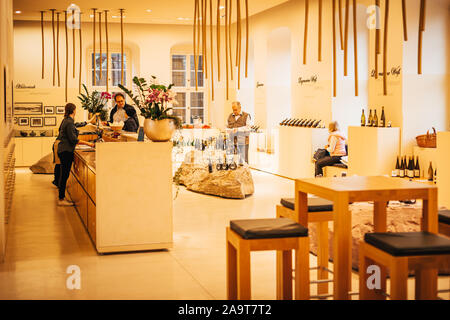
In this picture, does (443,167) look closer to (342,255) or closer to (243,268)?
(342,255)

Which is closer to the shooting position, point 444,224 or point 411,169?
point 444,224

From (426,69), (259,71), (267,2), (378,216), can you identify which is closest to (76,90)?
(259,71)

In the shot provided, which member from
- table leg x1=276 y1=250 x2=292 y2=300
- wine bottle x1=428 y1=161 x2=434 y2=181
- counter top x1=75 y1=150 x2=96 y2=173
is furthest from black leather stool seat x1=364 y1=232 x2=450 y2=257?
wine bottle x1=428 y1=161 x2=434 y2=181

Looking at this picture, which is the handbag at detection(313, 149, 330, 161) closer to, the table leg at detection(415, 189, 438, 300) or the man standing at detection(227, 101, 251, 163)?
the man standing at detection(227, 101, 251, 163)

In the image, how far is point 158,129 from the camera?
5.96 metres

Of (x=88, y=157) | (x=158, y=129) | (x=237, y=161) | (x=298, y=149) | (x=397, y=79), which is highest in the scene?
(x=397, y=79)

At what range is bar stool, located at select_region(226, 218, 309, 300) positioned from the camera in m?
3.52

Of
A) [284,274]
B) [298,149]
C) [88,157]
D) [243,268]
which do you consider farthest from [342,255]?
[298,149]

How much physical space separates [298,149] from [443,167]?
440 cm

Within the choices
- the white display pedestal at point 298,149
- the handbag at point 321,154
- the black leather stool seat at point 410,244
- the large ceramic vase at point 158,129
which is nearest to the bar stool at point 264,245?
the black leather stool seat at point 410,244

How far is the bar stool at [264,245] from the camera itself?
11.6 feet

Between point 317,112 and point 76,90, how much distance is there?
23.6 ft

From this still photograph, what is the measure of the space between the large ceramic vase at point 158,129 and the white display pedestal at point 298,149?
19.4 feet
